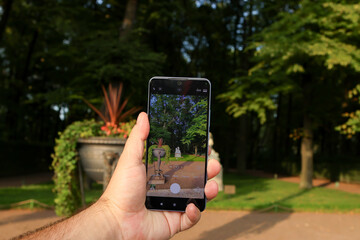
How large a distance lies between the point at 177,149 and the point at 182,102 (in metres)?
0.30

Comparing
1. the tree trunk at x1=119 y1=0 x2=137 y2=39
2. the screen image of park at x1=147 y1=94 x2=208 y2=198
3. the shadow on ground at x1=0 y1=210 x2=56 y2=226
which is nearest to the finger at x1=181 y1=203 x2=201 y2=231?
the screen image of park at x1=147 y1=94 x2=208 y2=198

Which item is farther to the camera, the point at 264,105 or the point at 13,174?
the point at 13,174

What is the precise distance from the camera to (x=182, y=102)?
80.6 inches

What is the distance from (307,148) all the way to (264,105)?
5.24 metres

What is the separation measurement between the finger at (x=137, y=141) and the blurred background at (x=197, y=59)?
3959 mm

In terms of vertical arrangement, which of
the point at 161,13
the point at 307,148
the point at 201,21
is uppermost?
the point at 201,21

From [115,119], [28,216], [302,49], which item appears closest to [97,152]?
[115,119]

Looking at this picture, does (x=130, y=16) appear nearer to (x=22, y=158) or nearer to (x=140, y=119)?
(x=22, y=158)

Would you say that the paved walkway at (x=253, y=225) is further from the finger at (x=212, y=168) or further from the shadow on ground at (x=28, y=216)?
the finger at (x=212, y=168)

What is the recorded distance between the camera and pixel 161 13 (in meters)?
16.5

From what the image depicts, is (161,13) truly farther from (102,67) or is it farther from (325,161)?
(325,161)

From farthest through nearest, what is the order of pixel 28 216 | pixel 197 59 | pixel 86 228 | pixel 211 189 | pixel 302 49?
pixel 197 59 → pixel 302 49 → pixel 28 216 → pixel 211 189 → pixel 86 228

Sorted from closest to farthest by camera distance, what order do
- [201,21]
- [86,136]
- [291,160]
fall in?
[86,136], [201,21], [291,160]

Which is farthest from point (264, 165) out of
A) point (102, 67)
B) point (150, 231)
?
point (150, 231)
